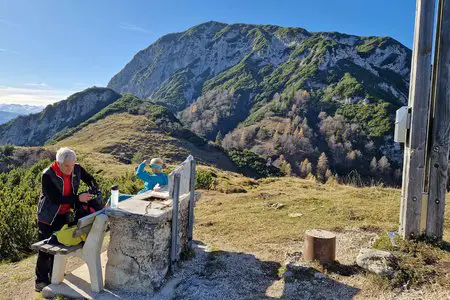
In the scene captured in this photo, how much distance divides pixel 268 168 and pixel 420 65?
61.2 metres

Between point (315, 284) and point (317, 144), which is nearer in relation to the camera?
point (315, 284)

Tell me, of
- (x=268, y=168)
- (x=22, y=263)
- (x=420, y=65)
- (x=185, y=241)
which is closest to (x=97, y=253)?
(x=185, y=241)

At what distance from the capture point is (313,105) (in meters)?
130

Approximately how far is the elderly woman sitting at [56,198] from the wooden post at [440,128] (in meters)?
5.07

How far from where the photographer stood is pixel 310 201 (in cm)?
972

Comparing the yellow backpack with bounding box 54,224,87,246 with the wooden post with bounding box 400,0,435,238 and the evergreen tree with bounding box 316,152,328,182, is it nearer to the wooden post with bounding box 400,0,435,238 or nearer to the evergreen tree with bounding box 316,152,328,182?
the wooden post with bounding box 400,0,435,238

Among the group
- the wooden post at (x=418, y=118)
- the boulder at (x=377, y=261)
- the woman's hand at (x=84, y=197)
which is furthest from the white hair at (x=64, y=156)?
the wooden post at (x=418, y=118)

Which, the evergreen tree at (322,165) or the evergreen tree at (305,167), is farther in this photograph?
the evergreen tree at (322,165)

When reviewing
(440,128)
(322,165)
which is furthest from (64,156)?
(322,165)

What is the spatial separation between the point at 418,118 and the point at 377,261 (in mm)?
2291

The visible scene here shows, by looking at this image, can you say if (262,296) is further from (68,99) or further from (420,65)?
(68,99)

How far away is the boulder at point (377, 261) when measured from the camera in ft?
15.8

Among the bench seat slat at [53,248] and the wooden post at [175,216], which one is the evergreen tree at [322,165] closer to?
the wooden post at [175,216]

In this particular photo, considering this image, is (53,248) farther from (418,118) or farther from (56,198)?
(418,118)
